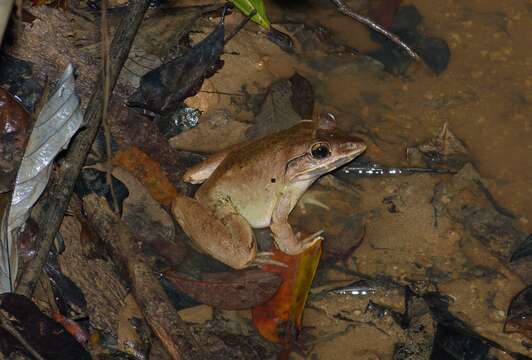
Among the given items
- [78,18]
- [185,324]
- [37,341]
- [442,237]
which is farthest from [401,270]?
[78,18]

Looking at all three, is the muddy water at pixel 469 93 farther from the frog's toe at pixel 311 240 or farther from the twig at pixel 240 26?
the frog's toe at pixel 311 240

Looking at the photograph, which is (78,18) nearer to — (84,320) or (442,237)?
(84,320)

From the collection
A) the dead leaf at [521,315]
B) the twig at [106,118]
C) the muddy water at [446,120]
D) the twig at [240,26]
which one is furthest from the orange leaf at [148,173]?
the dead leaf at [521,315]

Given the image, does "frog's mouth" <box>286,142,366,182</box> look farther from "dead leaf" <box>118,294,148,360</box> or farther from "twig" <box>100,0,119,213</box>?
"dead leaf" <box>118,294,148,360</box>

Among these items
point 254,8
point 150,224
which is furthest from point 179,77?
point 150,224

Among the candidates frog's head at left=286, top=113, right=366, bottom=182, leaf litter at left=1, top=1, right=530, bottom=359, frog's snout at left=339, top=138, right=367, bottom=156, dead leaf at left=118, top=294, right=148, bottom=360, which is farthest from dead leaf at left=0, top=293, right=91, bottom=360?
frog's snout at left=339, top=138, right=367, bottom=156
